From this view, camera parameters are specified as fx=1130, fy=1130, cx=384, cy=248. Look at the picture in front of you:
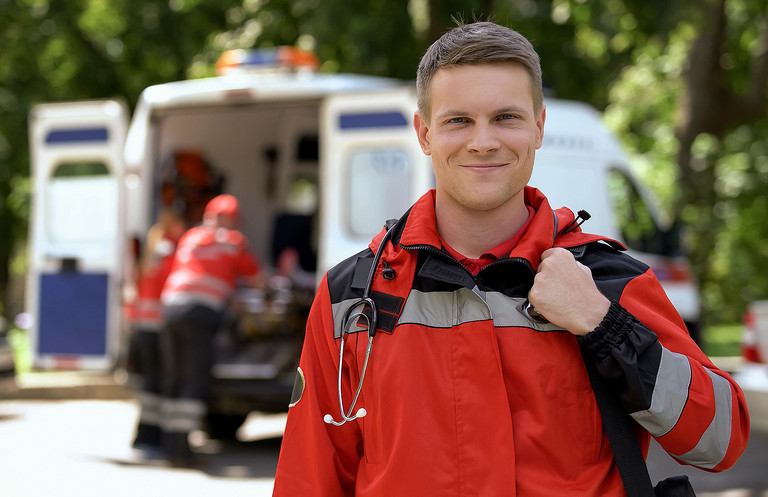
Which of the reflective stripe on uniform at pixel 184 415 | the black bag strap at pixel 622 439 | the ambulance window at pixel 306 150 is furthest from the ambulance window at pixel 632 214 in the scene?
the black bag strap at pixel 622 439

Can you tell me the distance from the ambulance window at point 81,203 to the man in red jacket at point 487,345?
6.99m

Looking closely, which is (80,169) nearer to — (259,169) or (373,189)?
(373,189)

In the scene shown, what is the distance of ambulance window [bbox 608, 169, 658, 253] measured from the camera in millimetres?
8734

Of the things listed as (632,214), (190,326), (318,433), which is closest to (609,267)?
(318,433)

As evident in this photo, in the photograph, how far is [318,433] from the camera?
6.99 ft

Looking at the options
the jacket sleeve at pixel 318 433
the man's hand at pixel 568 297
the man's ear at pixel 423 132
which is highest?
the man's ear at pixel 423 132

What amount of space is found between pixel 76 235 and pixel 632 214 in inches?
174

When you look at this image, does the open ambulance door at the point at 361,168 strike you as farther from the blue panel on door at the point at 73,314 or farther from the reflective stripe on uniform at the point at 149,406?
the blue panel on door at the point at 73,314

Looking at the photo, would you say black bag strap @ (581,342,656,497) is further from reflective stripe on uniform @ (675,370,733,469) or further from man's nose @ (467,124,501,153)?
man's nose @ (467,124,501,153)

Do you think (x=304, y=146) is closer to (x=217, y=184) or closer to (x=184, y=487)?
(x=217, y=184)

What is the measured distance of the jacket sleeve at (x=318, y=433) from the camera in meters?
2.12

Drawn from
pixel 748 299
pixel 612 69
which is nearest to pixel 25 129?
pixel 612 69

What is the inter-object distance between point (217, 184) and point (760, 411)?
600cm

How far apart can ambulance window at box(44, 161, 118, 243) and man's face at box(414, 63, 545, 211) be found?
7.04m
